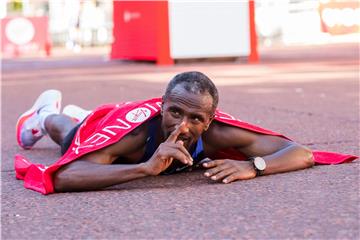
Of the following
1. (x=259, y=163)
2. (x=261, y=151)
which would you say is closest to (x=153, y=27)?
(x=261, y=151)

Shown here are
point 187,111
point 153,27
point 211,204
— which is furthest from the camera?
point 153,27

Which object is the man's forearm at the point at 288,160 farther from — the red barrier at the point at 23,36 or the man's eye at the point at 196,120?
the red barrier at the point at 23,36

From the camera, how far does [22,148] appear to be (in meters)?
5.86

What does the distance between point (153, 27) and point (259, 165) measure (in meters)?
12.3

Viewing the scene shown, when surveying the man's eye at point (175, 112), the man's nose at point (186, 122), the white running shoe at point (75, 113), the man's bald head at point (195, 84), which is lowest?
the white running shoe at point (75, 113)

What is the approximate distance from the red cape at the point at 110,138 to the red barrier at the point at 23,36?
66.3ft

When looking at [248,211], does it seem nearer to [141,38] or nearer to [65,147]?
[65,147]

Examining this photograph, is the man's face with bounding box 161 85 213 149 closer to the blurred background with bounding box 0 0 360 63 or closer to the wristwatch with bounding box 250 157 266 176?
the wristwatch with bounding box 250 157 266 176

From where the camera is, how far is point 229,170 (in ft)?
13.0

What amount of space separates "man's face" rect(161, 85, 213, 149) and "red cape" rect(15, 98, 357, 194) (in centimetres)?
26

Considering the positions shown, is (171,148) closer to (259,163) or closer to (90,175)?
(90,175)

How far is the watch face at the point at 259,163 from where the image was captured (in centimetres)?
407

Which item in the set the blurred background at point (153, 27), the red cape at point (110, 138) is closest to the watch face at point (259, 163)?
the red cape at point (110, 138)

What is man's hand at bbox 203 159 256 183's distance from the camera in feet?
12.8
